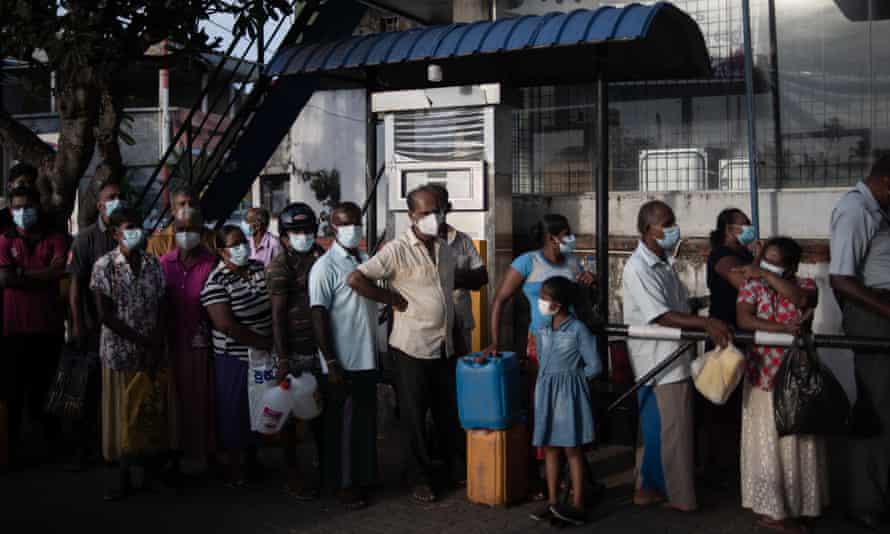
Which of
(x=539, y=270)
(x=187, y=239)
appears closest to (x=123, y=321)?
(x=187, y=239)

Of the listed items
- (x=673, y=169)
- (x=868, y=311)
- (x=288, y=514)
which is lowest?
(x=288, y=514)

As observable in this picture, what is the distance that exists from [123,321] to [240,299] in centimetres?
76

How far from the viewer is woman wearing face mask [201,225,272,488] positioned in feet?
20.8

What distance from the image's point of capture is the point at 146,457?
6.32 meters

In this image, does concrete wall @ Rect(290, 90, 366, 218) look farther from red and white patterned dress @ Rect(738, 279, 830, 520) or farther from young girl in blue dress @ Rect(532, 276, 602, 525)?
red and white patterned dress @ Rect(738, 279, 830, 520)

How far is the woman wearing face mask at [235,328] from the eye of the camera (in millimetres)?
6336

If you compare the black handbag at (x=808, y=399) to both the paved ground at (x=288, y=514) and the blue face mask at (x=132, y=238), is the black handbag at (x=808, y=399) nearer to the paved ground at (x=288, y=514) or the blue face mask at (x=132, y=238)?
the paved ground at (x=288, y=514)

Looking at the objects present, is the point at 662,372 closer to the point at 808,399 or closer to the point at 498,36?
the point at 808,399

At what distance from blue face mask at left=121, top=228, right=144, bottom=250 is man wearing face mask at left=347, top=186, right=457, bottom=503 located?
162 cm

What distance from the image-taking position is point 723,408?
21.3 ft

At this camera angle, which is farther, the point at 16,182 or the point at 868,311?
the point at 16,182

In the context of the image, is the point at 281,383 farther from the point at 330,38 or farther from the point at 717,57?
the point at 717,57

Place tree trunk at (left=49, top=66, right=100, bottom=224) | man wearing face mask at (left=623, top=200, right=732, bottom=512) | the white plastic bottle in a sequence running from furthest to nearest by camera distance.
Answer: tree trunk at (left=49, top=66, right=100, bottom=224) → the white plastic bottle → man wearing face mask at (left=623, top=200, right=732, bottom=512)

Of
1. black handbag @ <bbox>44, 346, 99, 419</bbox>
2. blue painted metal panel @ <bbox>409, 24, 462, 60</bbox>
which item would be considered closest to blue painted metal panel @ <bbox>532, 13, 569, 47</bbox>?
blue painted metal panel @ <bbox>409, 24, 462, 60</bbox>
